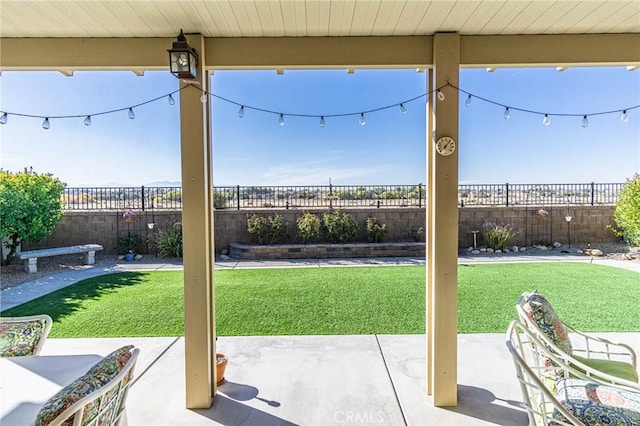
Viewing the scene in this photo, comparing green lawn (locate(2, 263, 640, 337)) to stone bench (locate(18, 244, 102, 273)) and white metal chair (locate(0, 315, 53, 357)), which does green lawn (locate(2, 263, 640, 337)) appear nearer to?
white metal chair (locate(0, 315, 53, 357))

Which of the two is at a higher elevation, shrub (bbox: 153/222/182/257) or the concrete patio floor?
shrub (bbox: 153/222/182/257)

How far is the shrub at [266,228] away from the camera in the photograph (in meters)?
7.81

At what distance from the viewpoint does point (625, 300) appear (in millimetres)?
4148

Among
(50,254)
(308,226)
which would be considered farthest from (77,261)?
(308,226)

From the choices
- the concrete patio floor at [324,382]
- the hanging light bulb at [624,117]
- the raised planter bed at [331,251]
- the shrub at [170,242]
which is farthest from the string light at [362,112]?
the shrub at [170,242]

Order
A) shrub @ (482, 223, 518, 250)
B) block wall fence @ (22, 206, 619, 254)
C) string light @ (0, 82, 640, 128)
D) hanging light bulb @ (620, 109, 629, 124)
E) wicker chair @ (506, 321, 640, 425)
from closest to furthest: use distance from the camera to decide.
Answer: wicker chair @ (506, 321, 640, 425) → string light @ (0, 82, 640, 128) → hanging light bulb @ (620, 109, 629, 124) → shrub @ (482, 223, 518, 250) → block wall fence @ (22, 206, 619, 254)

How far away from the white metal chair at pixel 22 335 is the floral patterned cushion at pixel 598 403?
2809mm

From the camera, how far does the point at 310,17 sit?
6.36 ft

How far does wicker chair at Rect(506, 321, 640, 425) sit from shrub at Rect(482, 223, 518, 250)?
675 cm

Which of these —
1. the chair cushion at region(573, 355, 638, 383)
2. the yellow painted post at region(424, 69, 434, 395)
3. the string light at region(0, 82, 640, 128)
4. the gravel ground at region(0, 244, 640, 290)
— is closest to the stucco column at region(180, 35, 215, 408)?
the string light at region(0, 82, 640, 128)

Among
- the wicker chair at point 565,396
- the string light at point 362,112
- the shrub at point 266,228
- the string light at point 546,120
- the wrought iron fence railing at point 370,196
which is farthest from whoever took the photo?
the wrought iron fence railing at point 370,196

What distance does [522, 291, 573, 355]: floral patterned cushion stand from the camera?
1704 mm

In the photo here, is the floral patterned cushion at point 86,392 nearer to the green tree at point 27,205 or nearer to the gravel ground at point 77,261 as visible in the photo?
the gravel ground at point 77,261

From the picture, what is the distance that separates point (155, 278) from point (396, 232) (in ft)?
18.7
